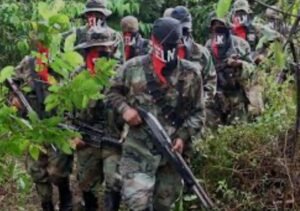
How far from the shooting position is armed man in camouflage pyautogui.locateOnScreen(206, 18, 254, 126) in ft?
31.4

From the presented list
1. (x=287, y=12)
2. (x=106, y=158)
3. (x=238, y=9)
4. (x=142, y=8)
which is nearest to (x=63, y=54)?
(x=287, y=12)

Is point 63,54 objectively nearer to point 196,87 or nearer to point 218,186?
point 196,87

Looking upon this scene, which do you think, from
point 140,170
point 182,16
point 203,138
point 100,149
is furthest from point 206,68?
point 140,170

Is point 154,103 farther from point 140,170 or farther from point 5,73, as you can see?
point 5,73

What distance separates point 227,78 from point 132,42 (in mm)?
1289

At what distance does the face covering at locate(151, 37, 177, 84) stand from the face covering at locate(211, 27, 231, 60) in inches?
146

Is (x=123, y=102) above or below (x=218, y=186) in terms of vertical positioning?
above

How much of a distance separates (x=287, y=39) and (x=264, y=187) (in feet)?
12.5

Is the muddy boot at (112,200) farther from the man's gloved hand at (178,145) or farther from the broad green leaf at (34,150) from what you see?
the broad green leaf at (34,150)

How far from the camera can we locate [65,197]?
26.4ft

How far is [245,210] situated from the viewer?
6449 millimetres

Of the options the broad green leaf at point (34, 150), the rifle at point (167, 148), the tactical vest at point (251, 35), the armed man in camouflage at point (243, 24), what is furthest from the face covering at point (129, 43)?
the broad green leaf at point (34, 150)

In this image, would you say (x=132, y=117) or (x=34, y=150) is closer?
(x=34, y=150)

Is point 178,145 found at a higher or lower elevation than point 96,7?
lower
